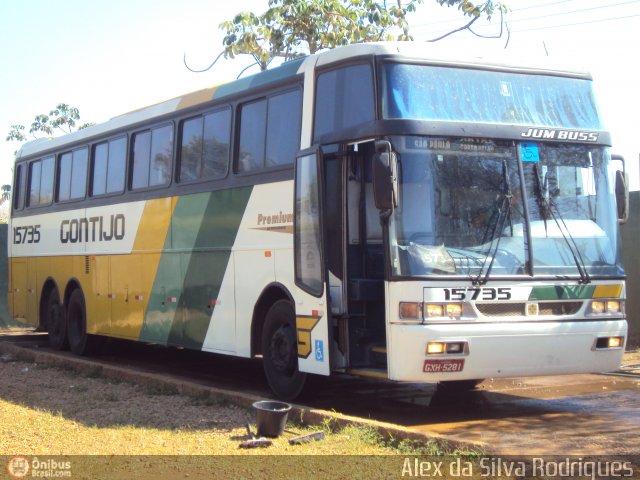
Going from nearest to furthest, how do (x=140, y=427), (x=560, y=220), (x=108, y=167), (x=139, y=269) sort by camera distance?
1. (x=140, y=427)
2. (x=560, y=220)
3. (x=139, y=269)
4. (x=108, y=167)

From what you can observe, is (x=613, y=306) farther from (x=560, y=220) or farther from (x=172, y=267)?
(x=172, y=267)

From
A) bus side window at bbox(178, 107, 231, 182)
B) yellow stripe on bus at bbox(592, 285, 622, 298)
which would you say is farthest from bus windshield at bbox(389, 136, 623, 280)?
bus side window at bbox(178, 107, 231, 182)

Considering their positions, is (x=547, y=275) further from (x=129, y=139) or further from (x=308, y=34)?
(x=308, y=34)

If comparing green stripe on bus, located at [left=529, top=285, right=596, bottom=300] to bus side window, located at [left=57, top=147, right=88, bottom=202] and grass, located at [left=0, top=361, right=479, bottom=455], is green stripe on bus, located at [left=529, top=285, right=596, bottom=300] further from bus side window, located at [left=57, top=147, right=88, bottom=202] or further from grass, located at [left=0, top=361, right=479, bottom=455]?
bus side window, located at [left=57, top=147, right=88, bottom=202]

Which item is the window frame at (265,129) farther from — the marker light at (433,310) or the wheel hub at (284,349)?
the marker light at (433,310)

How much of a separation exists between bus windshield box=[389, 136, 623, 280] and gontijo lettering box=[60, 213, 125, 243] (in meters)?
6.79

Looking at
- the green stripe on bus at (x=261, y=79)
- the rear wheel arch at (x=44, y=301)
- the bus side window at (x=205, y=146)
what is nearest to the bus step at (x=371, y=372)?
the green stripe on bus at (x=261, y=79)

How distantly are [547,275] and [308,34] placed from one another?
11465mm

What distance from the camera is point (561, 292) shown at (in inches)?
343

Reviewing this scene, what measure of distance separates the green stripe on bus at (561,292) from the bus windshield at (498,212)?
0.15 meters
